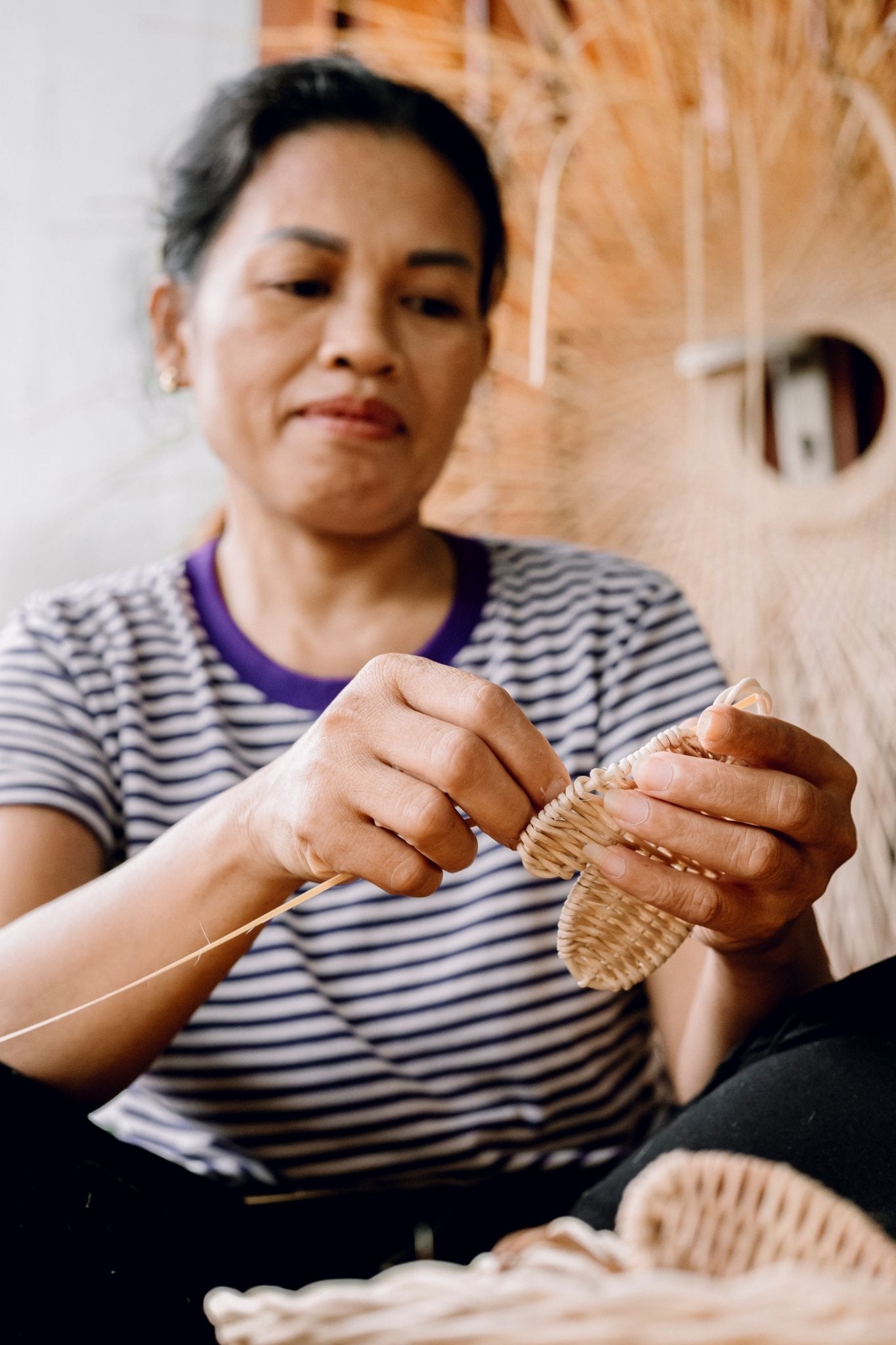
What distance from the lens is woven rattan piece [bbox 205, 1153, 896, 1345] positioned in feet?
1.14

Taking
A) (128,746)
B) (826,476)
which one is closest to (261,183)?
(128,746)

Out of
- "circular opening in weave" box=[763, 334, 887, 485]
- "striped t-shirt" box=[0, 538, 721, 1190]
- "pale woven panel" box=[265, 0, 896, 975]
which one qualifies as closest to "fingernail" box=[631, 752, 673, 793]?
"striped t-shirt" box=[0, 538, 721, 1190]

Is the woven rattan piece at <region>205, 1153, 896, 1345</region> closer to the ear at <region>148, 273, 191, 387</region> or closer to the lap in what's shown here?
the lap

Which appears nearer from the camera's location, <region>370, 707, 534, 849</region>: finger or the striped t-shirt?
<region>370, 707, 534, 849</region>: finger

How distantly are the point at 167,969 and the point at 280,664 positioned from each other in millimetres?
412

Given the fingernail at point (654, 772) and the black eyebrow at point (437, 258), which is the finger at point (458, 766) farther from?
the black eyebrow at point (437, 258)

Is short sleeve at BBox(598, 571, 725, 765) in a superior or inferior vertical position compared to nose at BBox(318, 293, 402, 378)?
inferior

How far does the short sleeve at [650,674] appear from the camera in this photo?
1058 millimetres

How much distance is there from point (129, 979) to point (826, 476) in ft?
4.15

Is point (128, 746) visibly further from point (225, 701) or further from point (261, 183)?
point (261, 183)

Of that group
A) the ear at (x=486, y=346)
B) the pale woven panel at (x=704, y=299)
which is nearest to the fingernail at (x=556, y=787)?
the ear at (x=486, y=346)

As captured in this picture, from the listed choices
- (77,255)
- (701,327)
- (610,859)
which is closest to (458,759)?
(610,859)

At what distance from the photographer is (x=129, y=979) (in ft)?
2.49

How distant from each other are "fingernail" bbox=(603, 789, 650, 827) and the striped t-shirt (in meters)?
0.37
